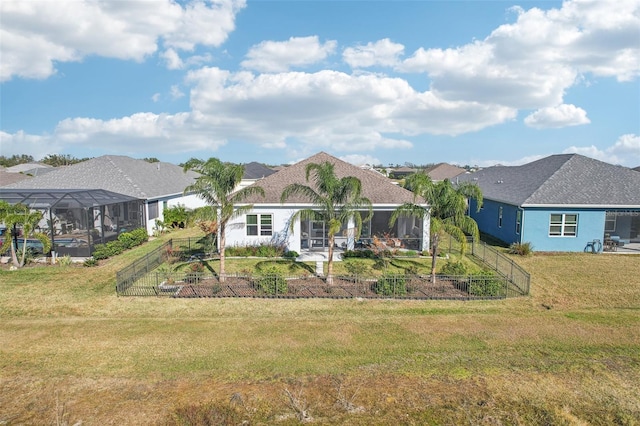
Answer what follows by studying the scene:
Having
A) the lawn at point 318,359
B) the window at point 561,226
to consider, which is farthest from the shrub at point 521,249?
the lawn at point 318,359

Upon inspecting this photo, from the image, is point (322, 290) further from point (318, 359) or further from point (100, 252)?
point (100, 252)

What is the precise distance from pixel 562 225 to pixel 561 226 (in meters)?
0.09

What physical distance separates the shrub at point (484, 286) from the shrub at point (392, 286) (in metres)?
2.81

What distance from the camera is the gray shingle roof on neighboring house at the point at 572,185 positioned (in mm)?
24203

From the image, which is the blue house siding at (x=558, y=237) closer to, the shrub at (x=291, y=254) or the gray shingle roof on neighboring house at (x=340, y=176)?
the gray shingle roof on neighboring house at (x=340, y=176)

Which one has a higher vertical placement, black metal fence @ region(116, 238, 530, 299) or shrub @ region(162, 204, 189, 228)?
shrub @ region(162, 204, 189, 228)

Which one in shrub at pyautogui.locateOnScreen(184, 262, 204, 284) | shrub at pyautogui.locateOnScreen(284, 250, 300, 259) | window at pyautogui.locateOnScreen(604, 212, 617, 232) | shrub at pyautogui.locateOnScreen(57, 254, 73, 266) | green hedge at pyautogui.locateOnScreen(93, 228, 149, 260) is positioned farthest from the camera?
window at pyautogui.locateOnScreen(604, 212, 617, 232)

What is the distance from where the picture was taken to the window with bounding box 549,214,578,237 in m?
24.5

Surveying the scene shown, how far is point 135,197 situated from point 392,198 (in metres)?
19.4

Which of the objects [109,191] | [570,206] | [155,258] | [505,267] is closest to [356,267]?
[505,267]

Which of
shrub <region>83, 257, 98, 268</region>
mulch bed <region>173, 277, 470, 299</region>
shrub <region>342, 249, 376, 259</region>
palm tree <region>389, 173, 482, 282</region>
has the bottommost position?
mulch bed <region>173, 277, 470, 299</region>

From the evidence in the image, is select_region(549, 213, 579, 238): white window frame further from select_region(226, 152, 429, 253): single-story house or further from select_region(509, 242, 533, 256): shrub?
select_region(226, 152, 429, 253): single-story house

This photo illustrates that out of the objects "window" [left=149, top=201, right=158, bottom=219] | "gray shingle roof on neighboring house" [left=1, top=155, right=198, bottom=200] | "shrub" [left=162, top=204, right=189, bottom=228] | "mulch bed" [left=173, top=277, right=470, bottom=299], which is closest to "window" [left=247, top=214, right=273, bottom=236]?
"mulch bed" [left=173, top=277, right=470, bottom=299]

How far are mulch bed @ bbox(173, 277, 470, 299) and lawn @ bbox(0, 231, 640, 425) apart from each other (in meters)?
0.48
